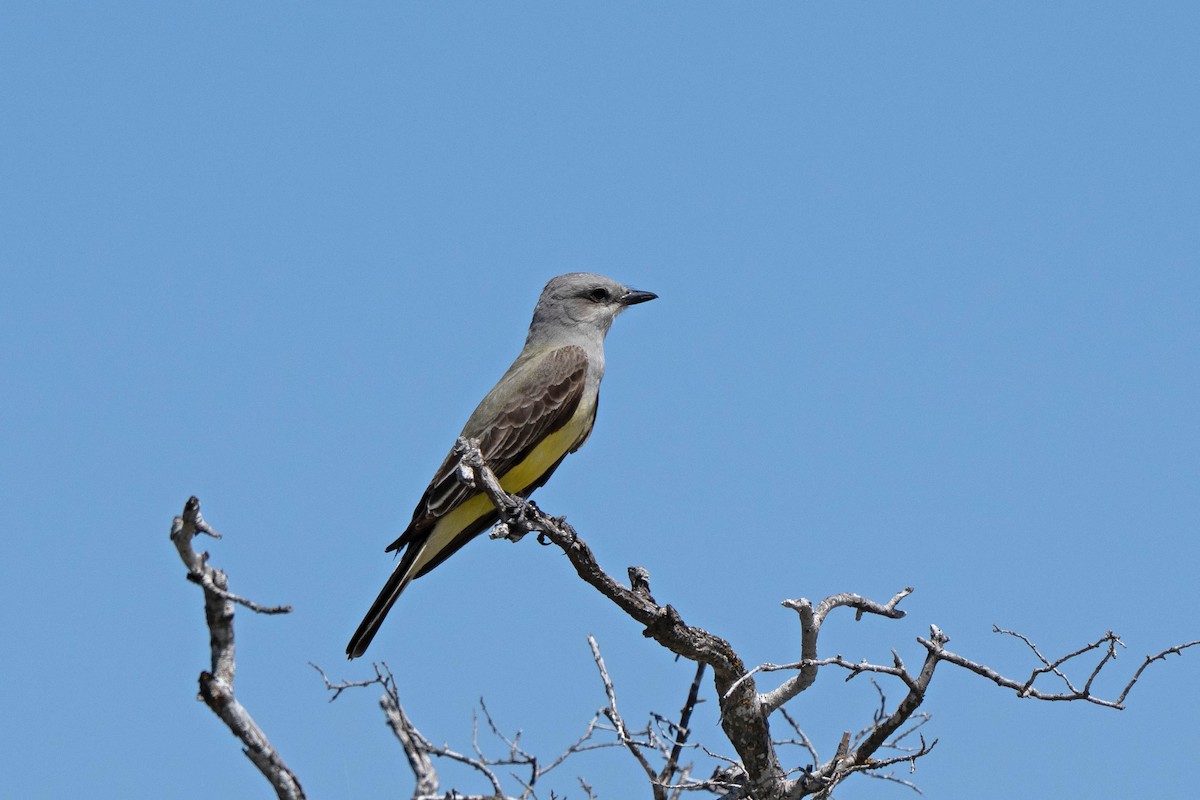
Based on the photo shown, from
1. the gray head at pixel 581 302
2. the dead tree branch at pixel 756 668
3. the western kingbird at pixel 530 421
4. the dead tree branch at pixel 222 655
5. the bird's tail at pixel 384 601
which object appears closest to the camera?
the dead tree branch at pixel 222 655

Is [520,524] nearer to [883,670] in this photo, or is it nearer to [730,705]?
[730,705]

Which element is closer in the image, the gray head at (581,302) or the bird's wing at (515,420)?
the bird's wing at (515,420)

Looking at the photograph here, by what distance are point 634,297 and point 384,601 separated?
130 inches

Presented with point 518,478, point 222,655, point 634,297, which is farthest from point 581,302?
point 222,655

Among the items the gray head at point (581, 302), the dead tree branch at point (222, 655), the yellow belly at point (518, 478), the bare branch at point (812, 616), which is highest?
the gray head at point (581, 302)

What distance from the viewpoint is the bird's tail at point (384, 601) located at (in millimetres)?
7891

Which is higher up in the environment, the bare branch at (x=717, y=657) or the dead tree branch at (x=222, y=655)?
the bare branch at (x=717, y=657)

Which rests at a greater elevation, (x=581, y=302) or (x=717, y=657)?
(x=581, y=302)

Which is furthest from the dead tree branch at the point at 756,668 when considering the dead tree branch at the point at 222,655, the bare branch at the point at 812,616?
the dead tree branch at the point at 222,655

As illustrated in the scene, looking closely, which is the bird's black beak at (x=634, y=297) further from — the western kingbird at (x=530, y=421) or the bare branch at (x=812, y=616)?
the bare branch at (x=812, y=616)

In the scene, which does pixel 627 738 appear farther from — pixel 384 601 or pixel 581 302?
pixel 581 302

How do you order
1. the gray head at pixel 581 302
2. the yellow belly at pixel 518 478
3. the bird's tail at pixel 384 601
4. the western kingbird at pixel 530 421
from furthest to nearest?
the gray head at pixel 581 302
the yellow belly at pixel 518 478
the western kingbird at pixel 530 421
the bird's tail at pixel 384 601

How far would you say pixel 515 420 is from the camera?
875 cm

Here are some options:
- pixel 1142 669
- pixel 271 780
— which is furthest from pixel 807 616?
pixel 271 780
